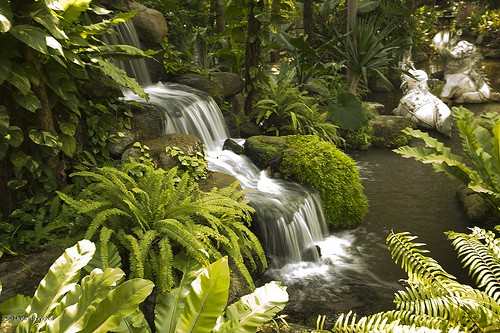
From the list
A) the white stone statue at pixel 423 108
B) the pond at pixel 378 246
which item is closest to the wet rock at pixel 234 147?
the pond at pixel 378 246

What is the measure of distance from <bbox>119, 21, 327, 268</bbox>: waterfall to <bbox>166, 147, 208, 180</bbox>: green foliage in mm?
606

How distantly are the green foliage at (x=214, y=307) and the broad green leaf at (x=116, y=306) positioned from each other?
0.26m

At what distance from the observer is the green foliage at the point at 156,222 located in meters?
3.07

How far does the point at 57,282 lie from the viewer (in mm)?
2188

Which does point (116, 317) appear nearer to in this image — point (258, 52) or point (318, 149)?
point (318, 149)

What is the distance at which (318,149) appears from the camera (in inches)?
237

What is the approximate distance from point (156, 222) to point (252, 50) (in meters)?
4.78

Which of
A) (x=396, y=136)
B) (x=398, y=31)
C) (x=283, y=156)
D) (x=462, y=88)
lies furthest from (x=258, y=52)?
(x=398, y=31)

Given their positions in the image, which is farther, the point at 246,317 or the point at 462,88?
the point at 462,88

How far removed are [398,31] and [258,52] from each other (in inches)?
350

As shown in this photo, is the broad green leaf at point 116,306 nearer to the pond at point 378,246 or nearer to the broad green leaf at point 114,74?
the pond at point 378,246

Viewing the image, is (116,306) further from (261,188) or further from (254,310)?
(261,188)

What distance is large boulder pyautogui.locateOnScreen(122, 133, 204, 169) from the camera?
185 inches

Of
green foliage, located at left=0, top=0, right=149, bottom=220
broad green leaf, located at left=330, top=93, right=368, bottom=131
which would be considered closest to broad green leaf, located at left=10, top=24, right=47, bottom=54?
green foliage, located at left=0, top=0, right=149, bottom=220
